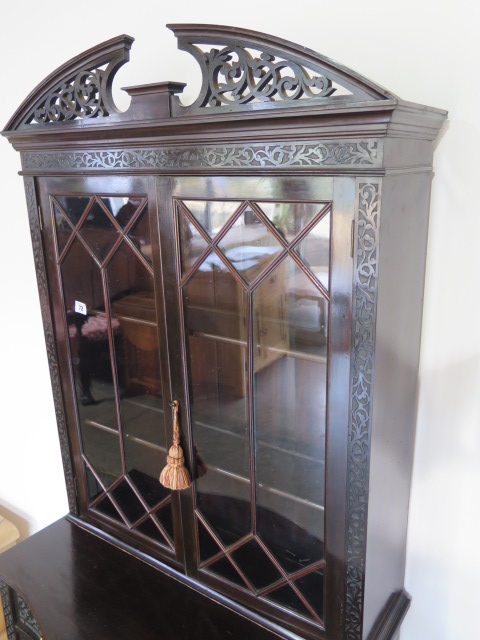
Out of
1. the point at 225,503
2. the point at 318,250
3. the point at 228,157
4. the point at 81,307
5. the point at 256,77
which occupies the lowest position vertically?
the point at 225,503

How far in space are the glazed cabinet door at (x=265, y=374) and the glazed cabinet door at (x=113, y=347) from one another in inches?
3.1

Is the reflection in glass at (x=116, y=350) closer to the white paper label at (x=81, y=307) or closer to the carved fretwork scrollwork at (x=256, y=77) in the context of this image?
the white paper label at (x=81, y=307)

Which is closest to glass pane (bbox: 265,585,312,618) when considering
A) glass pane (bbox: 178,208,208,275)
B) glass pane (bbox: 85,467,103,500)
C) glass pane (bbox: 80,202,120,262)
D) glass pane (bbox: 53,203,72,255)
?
glass pane (bbox: 85,467,103,500)

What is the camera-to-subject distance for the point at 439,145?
0.96 metres

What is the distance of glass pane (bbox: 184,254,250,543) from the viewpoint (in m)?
1.01

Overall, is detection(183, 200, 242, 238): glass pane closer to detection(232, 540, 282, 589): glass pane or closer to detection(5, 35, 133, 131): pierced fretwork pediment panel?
detection(5, 35, 133, 131): pierced fretwork pediment panel

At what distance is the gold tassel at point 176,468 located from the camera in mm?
1133

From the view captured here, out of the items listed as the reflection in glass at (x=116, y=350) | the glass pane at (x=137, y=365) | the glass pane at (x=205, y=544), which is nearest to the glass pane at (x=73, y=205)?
the reflection in glass at (x=116, y=350)

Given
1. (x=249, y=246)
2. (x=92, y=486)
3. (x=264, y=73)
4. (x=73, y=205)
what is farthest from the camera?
(x=92, y=486)

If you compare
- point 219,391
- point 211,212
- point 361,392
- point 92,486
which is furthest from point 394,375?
point 92,486

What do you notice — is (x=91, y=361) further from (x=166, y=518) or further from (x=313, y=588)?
(x=313, y=588)

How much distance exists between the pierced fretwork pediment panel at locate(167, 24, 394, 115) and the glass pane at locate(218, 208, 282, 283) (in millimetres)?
192

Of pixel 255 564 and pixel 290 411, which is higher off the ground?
pixel 290 411

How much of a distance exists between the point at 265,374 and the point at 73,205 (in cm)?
59
